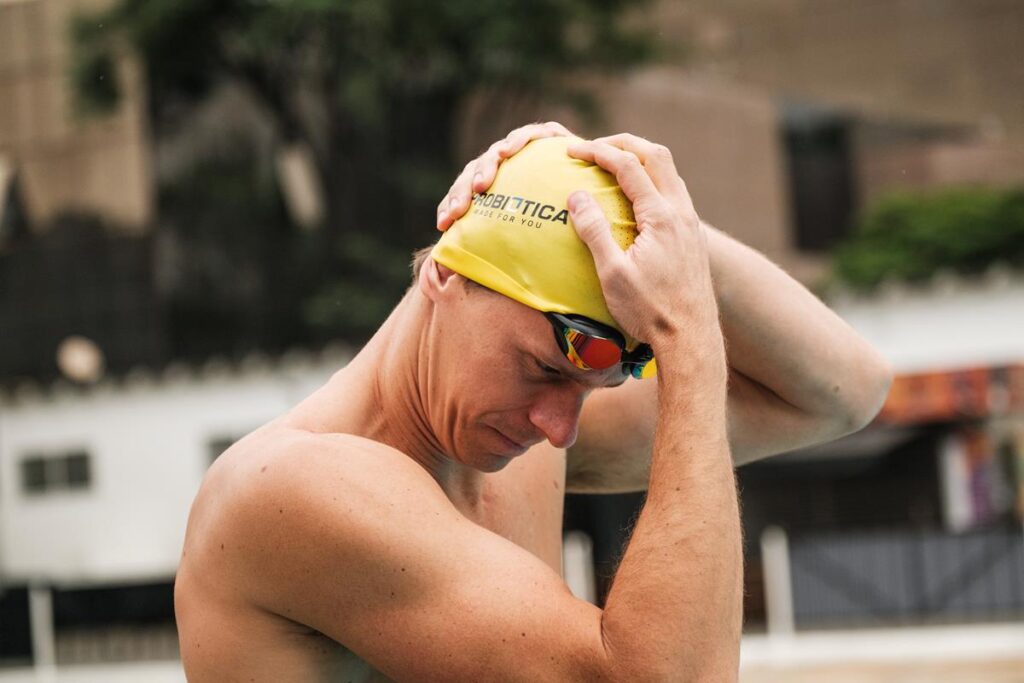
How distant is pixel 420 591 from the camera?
205 centimetres

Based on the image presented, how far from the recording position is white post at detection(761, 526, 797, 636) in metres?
16.3

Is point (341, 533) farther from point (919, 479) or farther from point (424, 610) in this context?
point (919, 479)

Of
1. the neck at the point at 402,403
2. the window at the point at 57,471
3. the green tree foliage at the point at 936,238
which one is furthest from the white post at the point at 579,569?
the green tree foliage at the point at 936,238

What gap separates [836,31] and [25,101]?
19.6 m

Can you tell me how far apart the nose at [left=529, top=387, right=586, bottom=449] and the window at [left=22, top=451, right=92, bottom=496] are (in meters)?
22.4

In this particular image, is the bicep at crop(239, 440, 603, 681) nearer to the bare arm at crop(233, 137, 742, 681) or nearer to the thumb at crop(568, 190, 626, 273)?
the bare arm at crop(233, 137, 742, 681)

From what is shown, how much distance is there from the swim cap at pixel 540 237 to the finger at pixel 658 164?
0.06 m

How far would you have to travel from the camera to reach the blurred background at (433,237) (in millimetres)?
16641

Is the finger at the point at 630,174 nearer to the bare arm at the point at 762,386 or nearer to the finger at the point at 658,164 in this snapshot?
the finger at the point at 658,164

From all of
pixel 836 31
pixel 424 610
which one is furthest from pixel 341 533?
pixel 836 31

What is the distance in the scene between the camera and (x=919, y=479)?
2378 centimetres

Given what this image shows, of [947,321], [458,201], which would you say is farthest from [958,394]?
[458,201]

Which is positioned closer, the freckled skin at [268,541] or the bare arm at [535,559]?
the bare arm at [535,559]

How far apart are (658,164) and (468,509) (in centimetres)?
65
